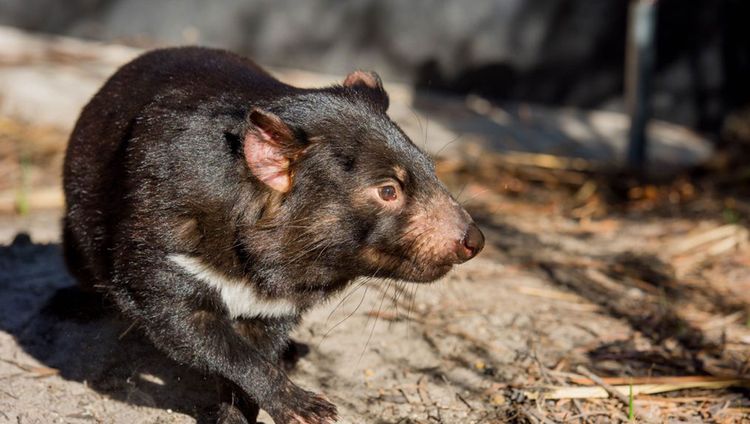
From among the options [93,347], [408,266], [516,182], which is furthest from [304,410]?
[516,182]

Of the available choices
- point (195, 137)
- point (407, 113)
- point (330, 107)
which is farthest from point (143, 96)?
point (407, 113)

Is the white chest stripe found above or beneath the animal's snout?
beneath

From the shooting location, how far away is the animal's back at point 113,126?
3.08 metres

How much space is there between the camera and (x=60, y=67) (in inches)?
283

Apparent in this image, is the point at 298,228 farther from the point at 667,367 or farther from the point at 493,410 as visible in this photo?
the point at 667,367

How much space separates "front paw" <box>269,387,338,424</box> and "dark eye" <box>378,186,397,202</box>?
66 centimetres

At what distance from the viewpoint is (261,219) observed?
2.83m

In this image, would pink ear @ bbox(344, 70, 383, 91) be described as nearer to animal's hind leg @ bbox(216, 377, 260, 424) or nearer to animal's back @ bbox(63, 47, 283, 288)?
animal's back @ bbox(63, 47, 283, 288)

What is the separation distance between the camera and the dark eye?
2.82m

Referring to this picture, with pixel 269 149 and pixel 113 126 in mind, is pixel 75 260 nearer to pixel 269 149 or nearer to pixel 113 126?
pixel 113 126

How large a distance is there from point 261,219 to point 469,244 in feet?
1.95

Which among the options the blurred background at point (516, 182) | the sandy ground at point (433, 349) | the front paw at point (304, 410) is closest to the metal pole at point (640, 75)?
the blurred background at point (516, 182)

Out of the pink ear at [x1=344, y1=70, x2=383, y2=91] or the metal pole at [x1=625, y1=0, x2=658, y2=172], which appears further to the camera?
the metal pole at [x1=625, y1=0, x2=658, y2=172]

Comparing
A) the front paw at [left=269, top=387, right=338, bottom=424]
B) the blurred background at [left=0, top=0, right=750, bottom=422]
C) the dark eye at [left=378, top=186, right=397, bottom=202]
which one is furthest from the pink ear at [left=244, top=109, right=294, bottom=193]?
the blurred background at [left=0, top=0, right=750, bottom=422]
